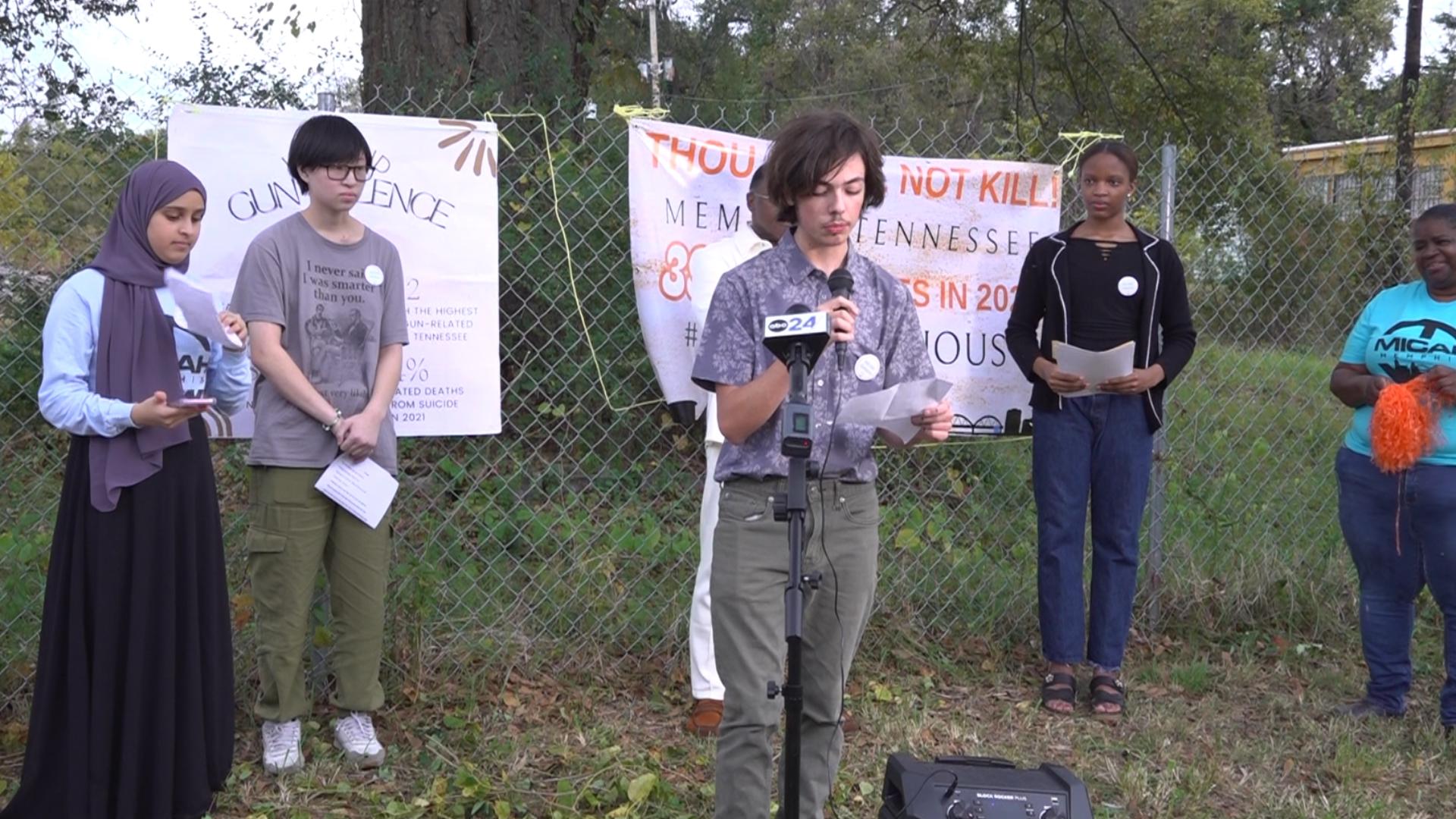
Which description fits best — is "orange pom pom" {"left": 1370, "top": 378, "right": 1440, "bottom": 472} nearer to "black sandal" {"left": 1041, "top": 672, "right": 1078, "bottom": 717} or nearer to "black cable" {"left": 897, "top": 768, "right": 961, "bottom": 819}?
"black sandal" {"left": 1041, "top": 672, "right": 1078, "bottom": 717}

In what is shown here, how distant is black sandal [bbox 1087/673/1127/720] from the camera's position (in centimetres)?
476

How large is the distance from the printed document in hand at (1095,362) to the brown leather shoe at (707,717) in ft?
5.75

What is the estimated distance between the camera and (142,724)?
3432 mm

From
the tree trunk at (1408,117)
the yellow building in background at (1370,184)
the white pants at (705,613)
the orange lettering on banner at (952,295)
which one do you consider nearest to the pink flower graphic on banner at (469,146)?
the white pants at (705,613)

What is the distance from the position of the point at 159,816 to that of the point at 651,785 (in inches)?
55.6

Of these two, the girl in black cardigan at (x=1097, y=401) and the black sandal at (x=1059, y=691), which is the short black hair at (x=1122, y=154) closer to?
the girl in black cardigan at (x=1097, y=401)

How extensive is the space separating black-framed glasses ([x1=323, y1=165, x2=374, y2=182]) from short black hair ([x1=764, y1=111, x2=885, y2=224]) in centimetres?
146

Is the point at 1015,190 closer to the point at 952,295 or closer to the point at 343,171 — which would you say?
the point at 952,295

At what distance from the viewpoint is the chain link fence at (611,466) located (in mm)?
4391

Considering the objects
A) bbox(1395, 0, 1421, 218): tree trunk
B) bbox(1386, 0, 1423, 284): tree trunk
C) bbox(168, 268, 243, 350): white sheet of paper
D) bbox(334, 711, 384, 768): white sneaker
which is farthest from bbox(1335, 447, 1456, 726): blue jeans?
bbox(168, 268, 243, 350): white sheet of paper

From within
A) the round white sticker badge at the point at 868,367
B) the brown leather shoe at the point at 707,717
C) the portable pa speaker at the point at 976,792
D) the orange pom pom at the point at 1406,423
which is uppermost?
the round white sticker badge at the point at 868,367

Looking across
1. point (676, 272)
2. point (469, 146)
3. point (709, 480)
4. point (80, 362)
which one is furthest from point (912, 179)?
point (80, 362)

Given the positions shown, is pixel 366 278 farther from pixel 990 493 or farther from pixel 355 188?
pixel 990 493

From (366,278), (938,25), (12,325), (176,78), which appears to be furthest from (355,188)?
(938,25)
